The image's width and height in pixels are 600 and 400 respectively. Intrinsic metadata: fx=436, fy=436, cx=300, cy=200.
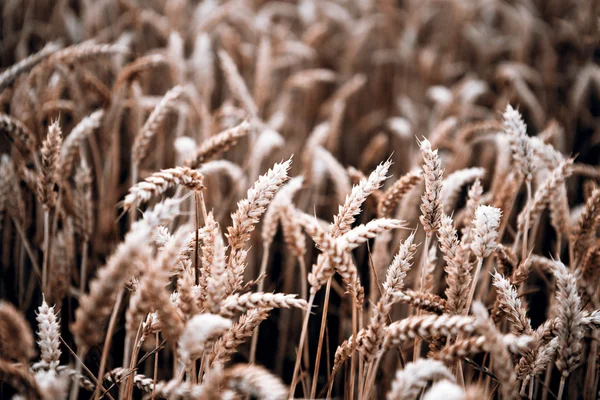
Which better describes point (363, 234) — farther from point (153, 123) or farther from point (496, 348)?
point (153, 123)

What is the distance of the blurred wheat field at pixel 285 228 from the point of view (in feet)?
2.30

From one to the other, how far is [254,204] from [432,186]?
34cm

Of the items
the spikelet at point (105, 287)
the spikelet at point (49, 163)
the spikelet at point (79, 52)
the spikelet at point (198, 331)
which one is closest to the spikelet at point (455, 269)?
the spikelet at point (198, 331)

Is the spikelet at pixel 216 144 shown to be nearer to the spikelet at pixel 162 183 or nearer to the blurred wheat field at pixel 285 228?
the blurred wheat field at pixel 285 228

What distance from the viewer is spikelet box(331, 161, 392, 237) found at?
789mm

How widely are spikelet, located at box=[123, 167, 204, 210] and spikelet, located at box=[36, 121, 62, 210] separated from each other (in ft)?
1.02

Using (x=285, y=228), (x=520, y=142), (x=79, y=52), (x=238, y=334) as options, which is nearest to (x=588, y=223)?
(x=520, y=142)

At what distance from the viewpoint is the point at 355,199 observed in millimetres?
789

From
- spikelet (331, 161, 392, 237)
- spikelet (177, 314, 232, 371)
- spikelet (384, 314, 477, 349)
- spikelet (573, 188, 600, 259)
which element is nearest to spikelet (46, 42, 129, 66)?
spikelet (331, 161, 392, 237)

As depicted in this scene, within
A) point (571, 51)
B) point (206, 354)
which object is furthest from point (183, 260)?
point (571, 51)

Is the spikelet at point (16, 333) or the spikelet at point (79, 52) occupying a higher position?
the spikelet at point (79, 52)

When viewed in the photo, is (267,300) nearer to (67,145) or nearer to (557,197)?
(67,145)

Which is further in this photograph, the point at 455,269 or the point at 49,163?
the point at 49,163

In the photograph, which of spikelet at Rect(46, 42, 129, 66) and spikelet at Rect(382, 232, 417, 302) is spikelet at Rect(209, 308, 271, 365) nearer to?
spikelet at Rect(382, 232, 417, 302)
